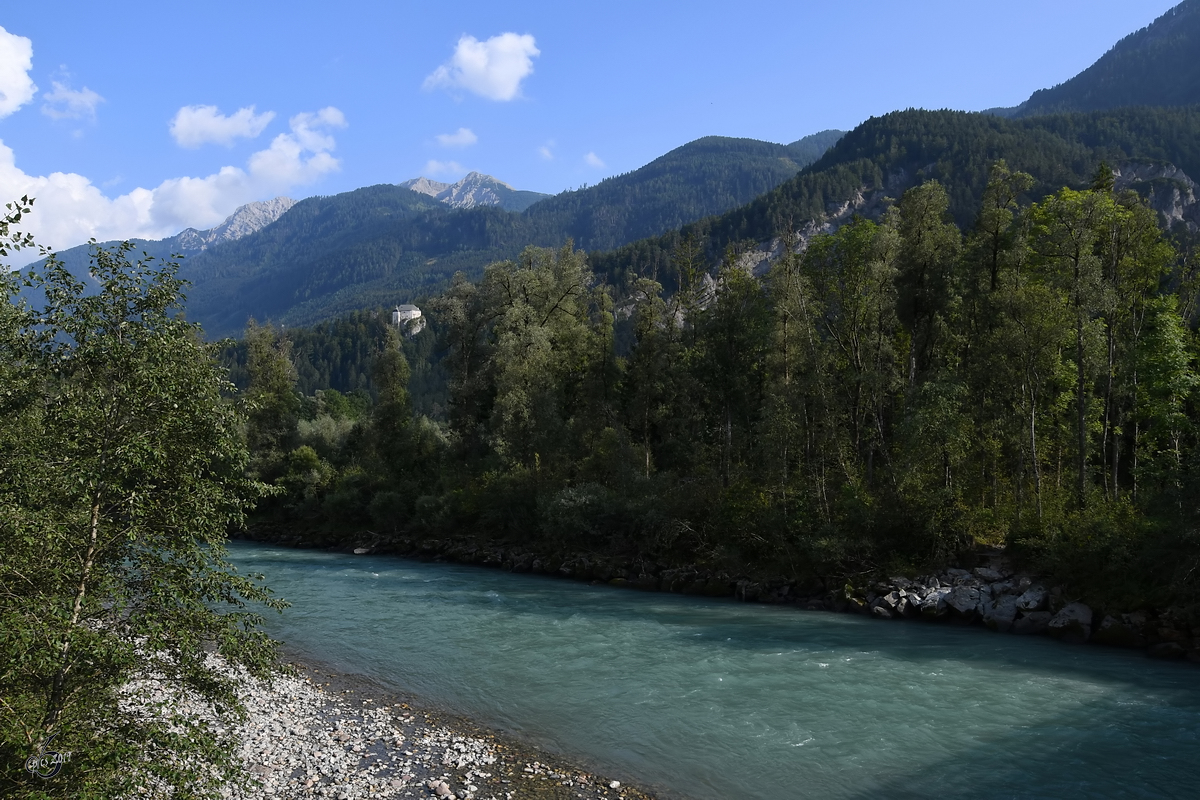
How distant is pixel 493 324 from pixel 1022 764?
40316 millimetres

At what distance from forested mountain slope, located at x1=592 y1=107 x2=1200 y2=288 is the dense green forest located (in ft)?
300

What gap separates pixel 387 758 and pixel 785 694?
9729mm

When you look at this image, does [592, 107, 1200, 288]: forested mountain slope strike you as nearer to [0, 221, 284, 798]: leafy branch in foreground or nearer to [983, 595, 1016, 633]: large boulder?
[983, 595, 1016, 633]: large boulder

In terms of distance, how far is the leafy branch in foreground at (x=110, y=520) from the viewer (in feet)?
24.6

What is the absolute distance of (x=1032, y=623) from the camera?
23781 millimetres

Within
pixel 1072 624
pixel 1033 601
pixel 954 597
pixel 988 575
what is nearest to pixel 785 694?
pixel 954 597

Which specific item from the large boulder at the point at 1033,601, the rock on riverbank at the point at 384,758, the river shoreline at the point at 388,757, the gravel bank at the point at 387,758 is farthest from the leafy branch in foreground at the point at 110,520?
the large boulder at the point at 1033,601

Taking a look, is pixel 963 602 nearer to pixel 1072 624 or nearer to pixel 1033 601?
pixel 1033 601

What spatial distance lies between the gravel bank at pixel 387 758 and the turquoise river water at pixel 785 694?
967 mm

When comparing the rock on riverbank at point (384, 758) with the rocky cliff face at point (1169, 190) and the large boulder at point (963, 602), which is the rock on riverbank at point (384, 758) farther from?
the rocky cliff face at point (1169, 190)

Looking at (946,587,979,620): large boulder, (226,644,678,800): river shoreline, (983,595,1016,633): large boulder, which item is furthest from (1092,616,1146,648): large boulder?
(226,644,678,800): river shoreline

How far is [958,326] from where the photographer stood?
33.3 metres

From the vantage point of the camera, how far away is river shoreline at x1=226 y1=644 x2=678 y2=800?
12992 mm

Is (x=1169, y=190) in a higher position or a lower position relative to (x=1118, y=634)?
higher
